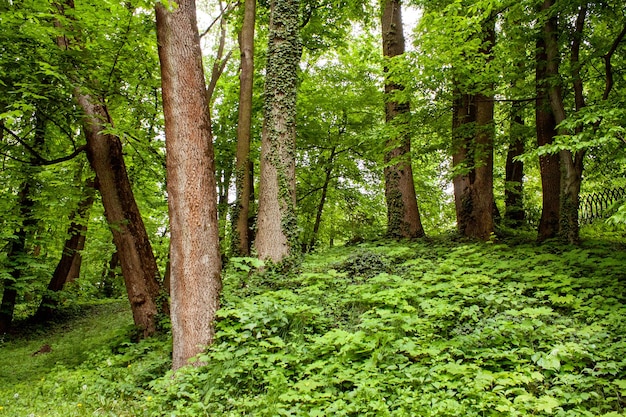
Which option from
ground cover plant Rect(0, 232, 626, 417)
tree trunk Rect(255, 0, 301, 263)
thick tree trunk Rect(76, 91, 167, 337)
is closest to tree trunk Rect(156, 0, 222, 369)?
ground cover plant Rect(0, 232, 626, 417)

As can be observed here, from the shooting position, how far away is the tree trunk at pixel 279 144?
6387 millimetres

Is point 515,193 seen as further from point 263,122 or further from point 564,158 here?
point 263,122

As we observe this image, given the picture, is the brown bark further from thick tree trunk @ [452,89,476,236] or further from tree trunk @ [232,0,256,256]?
tree trunk @ [232,0,256,256]

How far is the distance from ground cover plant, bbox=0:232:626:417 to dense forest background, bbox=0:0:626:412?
1.71 ft

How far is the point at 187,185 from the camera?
4914 millimetres

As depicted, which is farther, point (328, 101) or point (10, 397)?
point (328, 101)

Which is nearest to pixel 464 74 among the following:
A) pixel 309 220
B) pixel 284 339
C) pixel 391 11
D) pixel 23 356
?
pixel 391 11

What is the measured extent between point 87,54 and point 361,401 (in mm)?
6294

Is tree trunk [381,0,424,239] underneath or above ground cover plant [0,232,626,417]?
above

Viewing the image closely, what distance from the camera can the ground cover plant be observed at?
317 cm

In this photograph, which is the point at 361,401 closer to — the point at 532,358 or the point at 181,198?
the point at 532,358

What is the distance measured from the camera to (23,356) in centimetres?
854

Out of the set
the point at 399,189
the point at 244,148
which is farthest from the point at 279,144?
the point at 399,189

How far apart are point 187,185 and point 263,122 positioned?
242 cm
